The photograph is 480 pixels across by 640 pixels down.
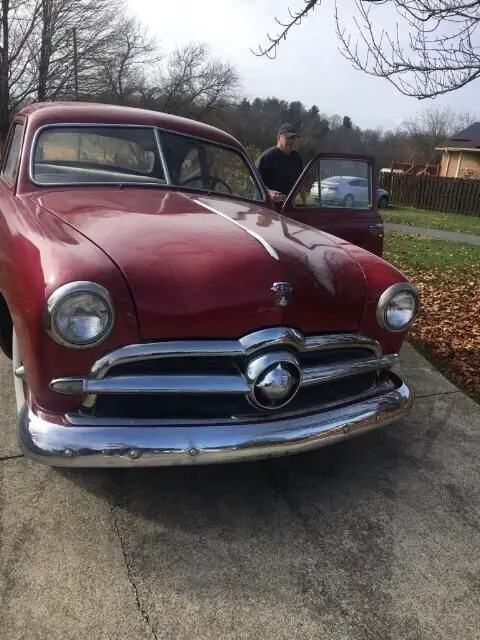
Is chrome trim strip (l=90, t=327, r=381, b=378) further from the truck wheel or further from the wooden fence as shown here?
the wooden fence

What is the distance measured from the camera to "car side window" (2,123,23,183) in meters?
3.68

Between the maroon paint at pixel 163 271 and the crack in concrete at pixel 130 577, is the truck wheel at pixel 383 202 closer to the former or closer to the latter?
the maroon paint at pixel 163 271

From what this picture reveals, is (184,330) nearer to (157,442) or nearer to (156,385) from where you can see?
(156,385)

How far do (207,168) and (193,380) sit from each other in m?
2.09

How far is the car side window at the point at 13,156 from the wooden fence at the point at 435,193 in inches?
907

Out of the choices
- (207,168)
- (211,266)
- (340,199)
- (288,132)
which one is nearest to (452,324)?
(340,199)

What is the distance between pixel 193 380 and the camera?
2324 millimetres

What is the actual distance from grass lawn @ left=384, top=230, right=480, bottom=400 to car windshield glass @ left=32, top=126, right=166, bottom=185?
2.60m

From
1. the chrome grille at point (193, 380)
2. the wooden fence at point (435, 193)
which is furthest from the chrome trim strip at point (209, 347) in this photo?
the wooden fence at point (435, 193)

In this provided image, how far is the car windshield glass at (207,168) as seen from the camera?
376cm

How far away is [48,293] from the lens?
2.20 meters

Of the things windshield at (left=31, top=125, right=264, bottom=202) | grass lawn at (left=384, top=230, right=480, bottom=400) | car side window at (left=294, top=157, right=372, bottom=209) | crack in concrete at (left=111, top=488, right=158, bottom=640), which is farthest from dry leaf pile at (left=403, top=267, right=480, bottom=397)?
crack in concrete at (left=111, top=488, right=158, bottom=640)

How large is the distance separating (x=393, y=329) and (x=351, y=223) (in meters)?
1.44

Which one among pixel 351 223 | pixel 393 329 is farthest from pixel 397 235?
pixel 393 329
